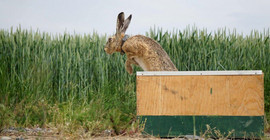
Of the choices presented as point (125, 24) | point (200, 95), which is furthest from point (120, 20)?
point (200, 95)

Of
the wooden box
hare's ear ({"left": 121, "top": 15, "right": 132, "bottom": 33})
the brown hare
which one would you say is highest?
hare's ear ({"left": 121, "top": 15, "right": 132, "bottom": 33})

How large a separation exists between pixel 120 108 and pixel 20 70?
3.27 meters

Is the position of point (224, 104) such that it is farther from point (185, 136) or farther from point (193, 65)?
point (193, 65)

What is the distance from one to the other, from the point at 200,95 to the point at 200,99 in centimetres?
5

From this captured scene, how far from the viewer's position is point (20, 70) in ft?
24.6

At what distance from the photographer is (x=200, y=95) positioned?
3.99 metres

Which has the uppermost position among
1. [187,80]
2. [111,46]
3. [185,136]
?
[111,46]

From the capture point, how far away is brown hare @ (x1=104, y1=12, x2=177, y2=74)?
4785 millimetres

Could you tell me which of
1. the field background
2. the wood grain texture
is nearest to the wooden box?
the wood grain texture

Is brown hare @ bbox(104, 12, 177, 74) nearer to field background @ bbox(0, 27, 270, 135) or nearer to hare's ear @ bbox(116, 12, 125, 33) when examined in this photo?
hare's ear @ bbox(116, 12, 125, 33)

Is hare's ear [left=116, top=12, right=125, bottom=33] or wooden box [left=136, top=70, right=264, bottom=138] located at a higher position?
hare's ear [left=116, top=12, right=125, bottom=33]

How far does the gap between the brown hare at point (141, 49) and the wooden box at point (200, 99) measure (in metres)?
0.77

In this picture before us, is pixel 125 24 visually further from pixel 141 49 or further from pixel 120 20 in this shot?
pixel 141 49

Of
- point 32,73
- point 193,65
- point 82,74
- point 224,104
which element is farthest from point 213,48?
point 32,73
